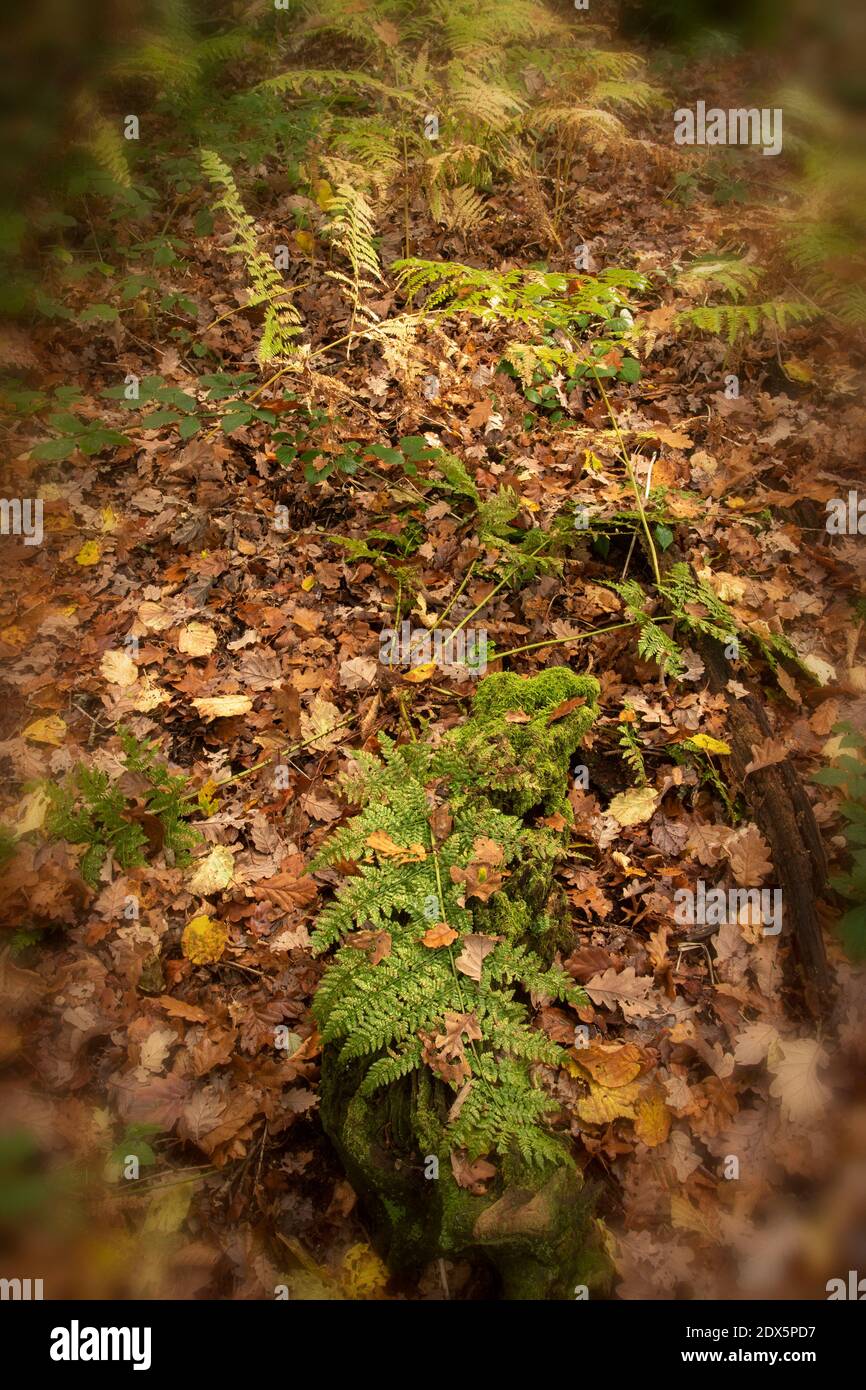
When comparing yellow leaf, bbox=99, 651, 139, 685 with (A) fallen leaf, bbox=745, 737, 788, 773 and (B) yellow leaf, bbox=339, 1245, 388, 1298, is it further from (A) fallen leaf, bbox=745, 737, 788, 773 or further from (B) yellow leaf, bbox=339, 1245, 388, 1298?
(A) fallen leaf, bbox=745, 737, 788, 773

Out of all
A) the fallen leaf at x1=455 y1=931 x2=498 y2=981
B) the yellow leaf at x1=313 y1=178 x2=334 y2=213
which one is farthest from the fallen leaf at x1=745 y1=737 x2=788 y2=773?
the yellow leaf at x1=313 y1=178 x2=334 y2=213

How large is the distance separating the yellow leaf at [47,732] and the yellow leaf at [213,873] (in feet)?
3.45

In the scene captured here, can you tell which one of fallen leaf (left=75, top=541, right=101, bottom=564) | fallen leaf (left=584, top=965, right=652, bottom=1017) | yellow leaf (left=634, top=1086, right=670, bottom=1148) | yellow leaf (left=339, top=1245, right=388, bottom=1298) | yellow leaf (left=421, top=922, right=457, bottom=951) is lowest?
yellow leaf (left=339, top=1245, right=388, bottom=1298)

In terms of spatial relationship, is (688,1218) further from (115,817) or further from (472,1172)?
(115,817)

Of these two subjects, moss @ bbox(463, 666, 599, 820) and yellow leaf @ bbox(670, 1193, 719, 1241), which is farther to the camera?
moss @ bbox(463, 666, 599, 820)

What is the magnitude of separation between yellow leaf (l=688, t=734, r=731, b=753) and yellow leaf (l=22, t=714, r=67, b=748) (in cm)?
303

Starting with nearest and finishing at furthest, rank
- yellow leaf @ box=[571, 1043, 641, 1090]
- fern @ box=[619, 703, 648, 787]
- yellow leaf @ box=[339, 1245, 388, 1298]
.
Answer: yellow leaf @ box=[339, 1245, 388, 1298] → yellow leaf @ box=[571, 1043, 641, 1090] → fern @ box=[619, 703, 648, 787]

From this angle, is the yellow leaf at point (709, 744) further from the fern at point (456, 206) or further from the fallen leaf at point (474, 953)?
the fern at point (456, 206)

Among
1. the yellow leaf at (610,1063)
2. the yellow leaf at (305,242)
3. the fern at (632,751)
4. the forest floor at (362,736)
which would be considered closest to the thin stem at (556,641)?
the forest floor at (362,736)

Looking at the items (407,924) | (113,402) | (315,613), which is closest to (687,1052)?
(407,924)

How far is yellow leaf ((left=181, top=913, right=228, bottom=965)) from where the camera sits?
302 centimetres

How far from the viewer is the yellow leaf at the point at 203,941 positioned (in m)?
3.02
